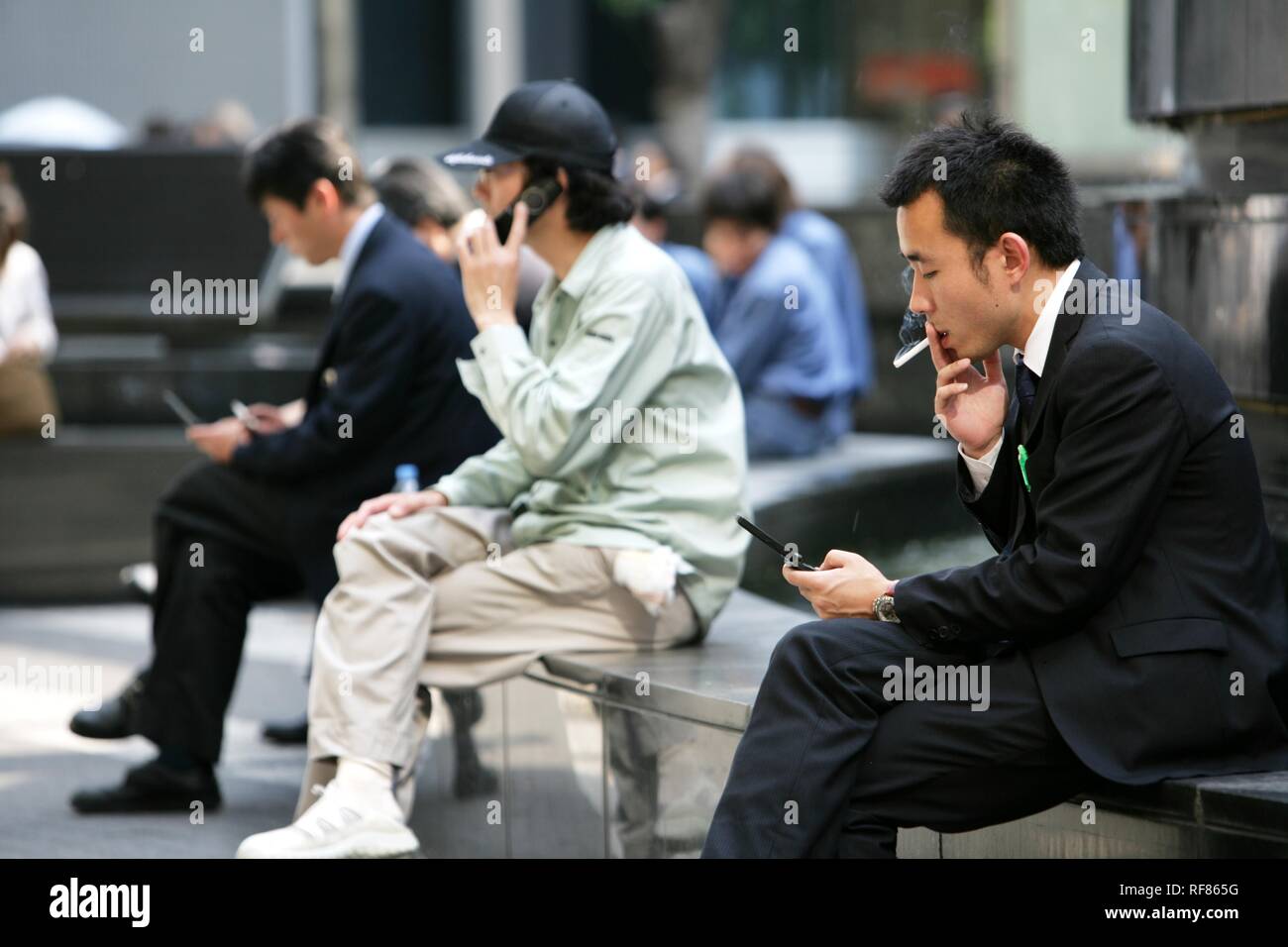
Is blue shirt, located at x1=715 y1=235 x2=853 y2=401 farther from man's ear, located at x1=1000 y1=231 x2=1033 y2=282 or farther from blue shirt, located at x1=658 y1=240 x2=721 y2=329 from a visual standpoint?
man's ear, located at x1=1000 y1=231 x2=1033 y2=282

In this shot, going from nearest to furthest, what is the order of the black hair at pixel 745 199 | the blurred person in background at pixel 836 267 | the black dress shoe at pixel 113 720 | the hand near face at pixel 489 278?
the hand near face at pixel 489 278 < the black dress shoe at pixel 113 720 < the black hair at pixel 745 199 < the blurred person in background at pixel 836 267

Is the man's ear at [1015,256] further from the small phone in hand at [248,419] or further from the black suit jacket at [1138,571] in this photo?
the small phone in hand at [248,419]

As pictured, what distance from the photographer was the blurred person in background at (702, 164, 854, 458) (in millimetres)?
8359

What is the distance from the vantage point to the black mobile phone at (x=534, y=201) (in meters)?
4.60

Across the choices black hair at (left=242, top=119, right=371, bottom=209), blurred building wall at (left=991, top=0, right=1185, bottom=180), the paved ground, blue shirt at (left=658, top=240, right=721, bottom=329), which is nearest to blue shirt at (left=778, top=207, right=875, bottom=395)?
blue shirt at (left=658, top=240, right=721, bottom=329)

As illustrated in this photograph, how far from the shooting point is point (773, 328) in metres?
8.34

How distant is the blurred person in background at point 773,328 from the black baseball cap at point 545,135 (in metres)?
3.62

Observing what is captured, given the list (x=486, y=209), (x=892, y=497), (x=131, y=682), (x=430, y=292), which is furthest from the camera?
(x=892, y=497)

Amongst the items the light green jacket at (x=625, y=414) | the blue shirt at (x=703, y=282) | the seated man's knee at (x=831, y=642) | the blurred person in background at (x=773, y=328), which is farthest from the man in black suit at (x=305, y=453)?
the blue shirt at (x=703, y=282)

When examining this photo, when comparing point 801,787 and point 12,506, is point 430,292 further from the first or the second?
point 12,506

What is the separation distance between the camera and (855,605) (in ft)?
11.1

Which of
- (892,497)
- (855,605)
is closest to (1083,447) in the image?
(855,605)

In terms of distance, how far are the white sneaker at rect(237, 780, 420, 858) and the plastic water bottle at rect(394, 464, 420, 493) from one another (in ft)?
4.21

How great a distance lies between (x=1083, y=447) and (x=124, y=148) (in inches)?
315
